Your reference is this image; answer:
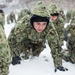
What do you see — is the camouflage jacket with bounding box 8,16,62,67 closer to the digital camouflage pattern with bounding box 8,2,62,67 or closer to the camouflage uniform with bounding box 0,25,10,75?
the digital camouflage pattern with bounding box 8,2,62,67

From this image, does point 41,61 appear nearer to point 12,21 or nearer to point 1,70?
point 1,70

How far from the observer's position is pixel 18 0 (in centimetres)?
4212

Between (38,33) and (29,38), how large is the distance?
0.23 meters

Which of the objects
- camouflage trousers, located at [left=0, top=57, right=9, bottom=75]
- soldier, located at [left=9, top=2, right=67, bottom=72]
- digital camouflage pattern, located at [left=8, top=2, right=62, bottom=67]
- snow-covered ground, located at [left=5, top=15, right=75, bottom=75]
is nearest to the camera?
camouflage trousers, located at [left=0, top=57, right=9, bottom=75]

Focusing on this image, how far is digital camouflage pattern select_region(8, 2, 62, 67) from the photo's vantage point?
496cm

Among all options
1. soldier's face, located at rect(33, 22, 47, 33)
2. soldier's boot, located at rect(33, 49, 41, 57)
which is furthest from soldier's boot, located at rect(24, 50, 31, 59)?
soldier's face, located at rect(33, 22, 47, 33)

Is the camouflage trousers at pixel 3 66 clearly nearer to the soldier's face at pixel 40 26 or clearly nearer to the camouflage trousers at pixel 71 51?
the soldier's face at pixel 40 26

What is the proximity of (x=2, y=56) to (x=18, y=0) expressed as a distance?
39326mm

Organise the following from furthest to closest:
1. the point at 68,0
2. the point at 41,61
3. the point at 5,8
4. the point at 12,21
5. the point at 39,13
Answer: the point at 5,8 < the point at 68,0 < the point at 12,21 < the point at 41,61 < the point at 39,13

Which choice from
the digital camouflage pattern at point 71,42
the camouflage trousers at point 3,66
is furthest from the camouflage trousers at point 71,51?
the camouflage trousers at point 3,66

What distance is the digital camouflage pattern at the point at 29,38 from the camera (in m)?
4.96

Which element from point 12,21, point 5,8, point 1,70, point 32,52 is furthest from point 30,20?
point 5,8

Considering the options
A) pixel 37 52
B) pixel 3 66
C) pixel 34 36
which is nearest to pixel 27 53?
pixel 37 52

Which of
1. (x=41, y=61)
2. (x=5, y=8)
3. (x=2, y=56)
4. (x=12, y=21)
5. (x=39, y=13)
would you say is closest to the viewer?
(x=2, y=56)
